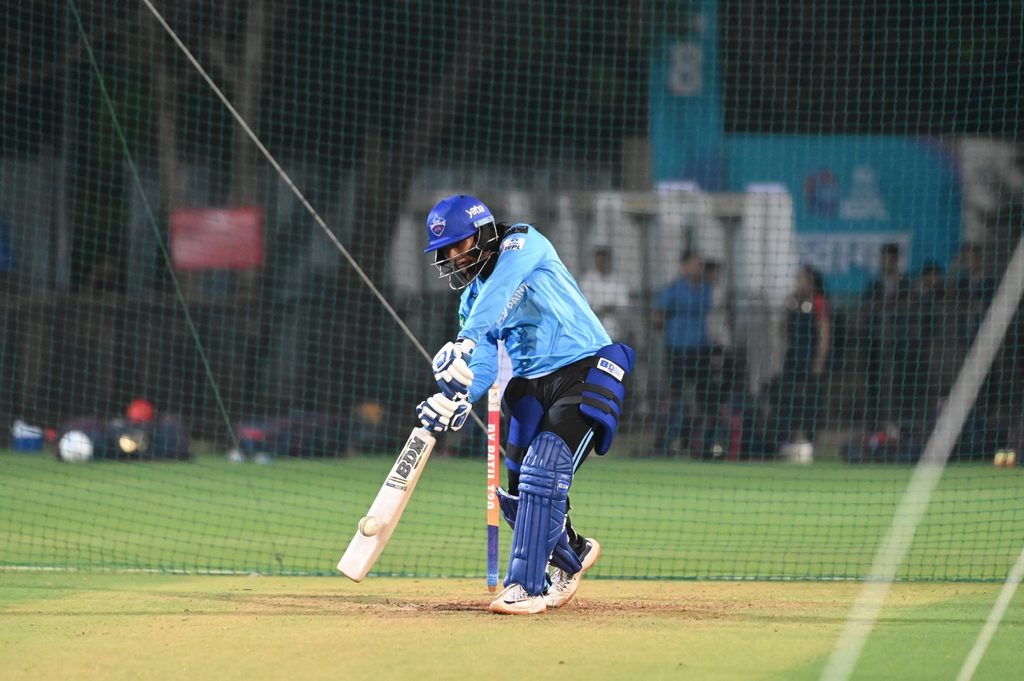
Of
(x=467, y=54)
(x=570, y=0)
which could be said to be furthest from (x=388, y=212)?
(x=570, y=0)

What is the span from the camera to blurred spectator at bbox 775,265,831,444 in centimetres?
1574

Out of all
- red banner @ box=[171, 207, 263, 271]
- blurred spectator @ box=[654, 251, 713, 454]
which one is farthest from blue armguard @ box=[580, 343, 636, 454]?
red banner @ box=[171, 207, 263, 271]

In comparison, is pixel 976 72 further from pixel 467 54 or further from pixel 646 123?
pixel 467 54

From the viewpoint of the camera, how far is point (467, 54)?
1662 cm

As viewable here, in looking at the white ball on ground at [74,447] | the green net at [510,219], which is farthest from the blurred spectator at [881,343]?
the white ball on ground at [74,447]

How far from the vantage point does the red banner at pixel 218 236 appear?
687 inches

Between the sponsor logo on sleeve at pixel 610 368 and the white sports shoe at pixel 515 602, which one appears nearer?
the white sports shoe at pixel 515 602

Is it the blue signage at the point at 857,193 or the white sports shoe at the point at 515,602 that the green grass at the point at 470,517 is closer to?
the white sports shoe at the point at 515,602

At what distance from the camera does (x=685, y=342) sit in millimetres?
16109

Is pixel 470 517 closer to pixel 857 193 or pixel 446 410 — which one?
pixel 446 410

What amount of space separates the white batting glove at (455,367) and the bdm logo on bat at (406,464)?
39 cm

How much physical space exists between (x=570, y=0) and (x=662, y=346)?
3.83 meters

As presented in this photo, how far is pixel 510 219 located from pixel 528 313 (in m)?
10.6

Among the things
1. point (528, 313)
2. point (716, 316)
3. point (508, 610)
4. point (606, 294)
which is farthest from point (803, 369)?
point (508, 610)
